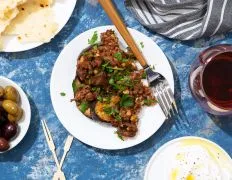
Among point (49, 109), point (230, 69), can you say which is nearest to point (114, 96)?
point (49, 109)

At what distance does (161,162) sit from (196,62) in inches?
12.5

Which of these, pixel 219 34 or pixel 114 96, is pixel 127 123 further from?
pixel 219 34

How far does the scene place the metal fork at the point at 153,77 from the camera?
171cm

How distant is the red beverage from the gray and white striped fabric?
12 centimetres

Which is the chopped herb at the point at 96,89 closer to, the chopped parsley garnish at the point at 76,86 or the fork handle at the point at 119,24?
the chopped parsley garnish at the point at 76,86

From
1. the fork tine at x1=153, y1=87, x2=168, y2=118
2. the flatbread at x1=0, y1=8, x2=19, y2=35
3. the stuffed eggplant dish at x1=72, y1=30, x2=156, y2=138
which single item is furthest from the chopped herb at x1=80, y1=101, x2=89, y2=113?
the flatbread at x1=0, y1=8, x2=19, y2=35

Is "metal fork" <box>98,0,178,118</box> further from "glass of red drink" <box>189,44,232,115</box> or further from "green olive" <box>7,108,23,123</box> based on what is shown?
"green olive" <box>7,108,23,123</box>

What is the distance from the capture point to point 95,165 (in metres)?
1.82

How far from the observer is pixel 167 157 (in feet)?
5.78

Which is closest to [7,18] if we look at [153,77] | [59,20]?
[59,20]

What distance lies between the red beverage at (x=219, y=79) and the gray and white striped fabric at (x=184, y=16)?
12cm

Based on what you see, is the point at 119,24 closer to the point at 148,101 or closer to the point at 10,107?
the point at 148,101

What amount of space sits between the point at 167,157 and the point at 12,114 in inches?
18.9

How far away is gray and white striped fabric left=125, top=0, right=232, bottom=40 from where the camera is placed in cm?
171
